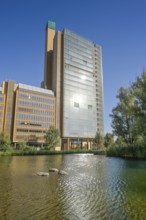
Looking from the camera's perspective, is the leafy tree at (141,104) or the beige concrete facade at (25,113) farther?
the beige concrete facade at (25,113)

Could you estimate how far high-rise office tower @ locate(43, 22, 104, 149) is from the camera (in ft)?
441

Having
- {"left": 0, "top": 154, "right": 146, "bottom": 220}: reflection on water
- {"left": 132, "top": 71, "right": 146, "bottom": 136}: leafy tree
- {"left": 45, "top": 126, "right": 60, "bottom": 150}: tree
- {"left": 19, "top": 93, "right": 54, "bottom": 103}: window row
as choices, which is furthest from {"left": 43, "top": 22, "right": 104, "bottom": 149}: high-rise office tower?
{"left": 0, "top": 154, "right": 146, "bottom": 220}: reflection on water

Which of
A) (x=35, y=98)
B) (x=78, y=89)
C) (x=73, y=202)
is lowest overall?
(x=73, y=202)

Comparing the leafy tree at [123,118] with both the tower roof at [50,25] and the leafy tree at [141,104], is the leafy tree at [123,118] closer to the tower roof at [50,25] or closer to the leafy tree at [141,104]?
the leafy tree at [141,104]

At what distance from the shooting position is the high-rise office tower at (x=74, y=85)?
134m

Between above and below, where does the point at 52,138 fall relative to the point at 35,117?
below

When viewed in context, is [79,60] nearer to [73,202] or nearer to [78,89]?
[78,89]

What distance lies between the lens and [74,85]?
5655 inches

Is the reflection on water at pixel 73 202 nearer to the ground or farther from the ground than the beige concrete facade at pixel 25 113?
nearer to the ground

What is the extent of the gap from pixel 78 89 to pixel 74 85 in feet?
15.4

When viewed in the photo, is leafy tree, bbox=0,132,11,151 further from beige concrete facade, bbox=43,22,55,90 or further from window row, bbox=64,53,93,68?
window row, bbox=64,53,93,68

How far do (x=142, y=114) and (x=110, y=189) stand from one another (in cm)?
3005

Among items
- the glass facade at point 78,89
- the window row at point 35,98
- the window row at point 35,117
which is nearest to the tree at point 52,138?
the window row at point 35,117

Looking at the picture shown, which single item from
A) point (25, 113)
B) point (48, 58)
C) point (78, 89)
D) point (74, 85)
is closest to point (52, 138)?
point (25, 113)
